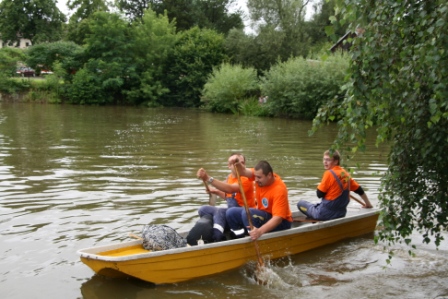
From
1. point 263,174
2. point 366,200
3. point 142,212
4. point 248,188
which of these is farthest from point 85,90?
point 263,174

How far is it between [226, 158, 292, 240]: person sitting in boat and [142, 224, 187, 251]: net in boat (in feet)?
2.92

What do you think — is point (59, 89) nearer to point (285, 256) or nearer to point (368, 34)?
point (285, 256)

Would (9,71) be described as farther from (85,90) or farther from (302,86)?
(302,86)

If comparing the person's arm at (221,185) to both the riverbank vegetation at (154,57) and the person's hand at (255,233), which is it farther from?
the riverbank vegetation at (154,57)

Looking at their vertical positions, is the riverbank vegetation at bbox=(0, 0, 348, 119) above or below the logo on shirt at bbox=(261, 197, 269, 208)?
above

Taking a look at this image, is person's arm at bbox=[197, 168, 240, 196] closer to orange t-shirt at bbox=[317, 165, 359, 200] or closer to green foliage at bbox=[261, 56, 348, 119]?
orange t-shirt at bbox=[317, 165, 359, 200]

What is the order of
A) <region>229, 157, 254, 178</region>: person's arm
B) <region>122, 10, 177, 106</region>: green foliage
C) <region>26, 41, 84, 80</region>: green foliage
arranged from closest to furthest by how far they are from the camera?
<region>229, 157, 254, 178</region>: person's arm
<region>122, 10, 177, 106</region>: green foliage
<region>26, 41, 84, 80</region>: green foliage

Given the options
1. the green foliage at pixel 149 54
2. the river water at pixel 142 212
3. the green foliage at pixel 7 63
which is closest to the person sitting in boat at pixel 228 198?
the river water at pixel 142 212

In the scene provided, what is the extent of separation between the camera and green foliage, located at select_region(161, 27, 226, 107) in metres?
44.0

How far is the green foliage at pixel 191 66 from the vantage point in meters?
44.0

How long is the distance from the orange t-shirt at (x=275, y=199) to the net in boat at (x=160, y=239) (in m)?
1.23

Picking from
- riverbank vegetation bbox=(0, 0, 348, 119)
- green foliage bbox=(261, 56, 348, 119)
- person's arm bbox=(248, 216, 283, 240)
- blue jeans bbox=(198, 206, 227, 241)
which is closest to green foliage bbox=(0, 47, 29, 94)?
riverbank vegetation bbox=(0, 0, 348, 119)

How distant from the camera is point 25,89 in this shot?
144 feet

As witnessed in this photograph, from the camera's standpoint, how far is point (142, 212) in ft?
32.2
